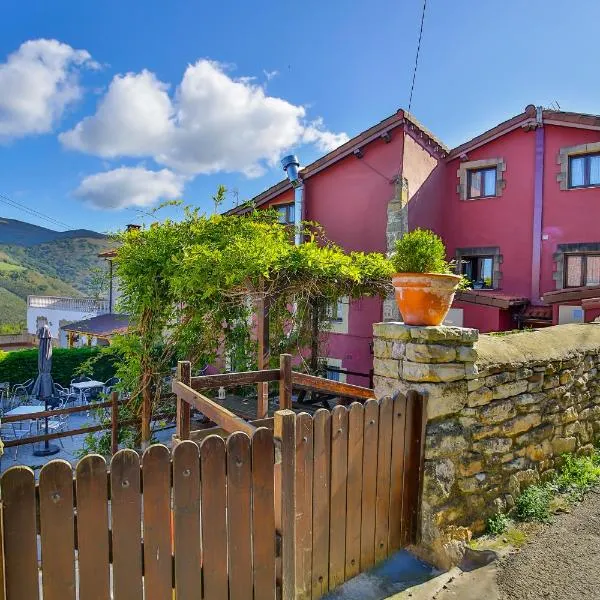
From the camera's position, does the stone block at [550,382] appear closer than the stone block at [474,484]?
No

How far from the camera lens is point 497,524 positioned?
3049 millimetres

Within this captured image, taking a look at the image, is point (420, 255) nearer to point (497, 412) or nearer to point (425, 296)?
point (425, 296)

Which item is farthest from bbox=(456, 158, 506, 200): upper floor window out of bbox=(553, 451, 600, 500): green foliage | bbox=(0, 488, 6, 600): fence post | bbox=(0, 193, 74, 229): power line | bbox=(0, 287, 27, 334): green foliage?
bbox=(0, 287, 27, 334): green foliage

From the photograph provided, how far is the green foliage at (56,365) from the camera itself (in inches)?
527

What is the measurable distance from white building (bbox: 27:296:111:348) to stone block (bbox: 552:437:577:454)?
24.5 meters

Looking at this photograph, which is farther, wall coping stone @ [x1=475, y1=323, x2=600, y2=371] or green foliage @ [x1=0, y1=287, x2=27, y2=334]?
green foliage @ [x1=0, y1=287, x2=27, y2=334]

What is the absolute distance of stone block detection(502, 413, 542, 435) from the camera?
10.6 ft

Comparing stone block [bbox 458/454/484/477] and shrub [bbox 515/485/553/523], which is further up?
stone block [bbox 458/454/484/477]

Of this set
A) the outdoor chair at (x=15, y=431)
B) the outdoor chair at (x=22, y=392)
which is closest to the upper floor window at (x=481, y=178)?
the outdoor chair at (x=15, y=431)

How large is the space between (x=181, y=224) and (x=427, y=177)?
886 centimetres

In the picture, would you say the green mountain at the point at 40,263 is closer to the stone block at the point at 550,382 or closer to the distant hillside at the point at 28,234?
the distant hillside at the point at 28,234

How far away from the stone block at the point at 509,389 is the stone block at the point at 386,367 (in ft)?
2.68

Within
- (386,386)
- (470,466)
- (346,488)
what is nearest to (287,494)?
(346,488)

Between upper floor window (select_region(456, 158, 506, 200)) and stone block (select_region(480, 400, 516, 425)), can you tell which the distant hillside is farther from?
stone block (select_region(480, 400, 516, 425))
